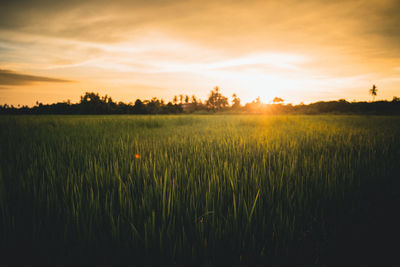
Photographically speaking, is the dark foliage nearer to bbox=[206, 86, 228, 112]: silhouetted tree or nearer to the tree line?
the tree line

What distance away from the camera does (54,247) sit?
670 mm

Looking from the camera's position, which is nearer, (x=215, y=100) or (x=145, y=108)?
(x=145, y=108)

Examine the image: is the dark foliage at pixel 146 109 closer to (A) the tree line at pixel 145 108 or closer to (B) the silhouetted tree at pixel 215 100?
(A) the tree line at pixel 145 108

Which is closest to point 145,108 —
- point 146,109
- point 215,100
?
point 146,109

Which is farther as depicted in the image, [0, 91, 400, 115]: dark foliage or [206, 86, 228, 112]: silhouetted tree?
[206, 86, 228, 112]: silhouetted tree

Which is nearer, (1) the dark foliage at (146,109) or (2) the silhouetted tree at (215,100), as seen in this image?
(1) the dark foliage at (146,109)

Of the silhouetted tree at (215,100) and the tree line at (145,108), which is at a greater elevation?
the silhouetted tree at (215,100)

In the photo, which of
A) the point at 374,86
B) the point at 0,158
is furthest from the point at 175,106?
the point at 374,86

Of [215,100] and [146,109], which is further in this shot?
[215,100]

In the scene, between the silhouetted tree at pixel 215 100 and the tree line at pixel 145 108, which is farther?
the silhouetted tree at pixel 215 100

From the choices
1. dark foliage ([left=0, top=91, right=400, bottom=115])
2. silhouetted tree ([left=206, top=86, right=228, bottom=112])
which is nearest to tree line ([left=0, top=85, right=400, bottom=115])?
dark foliage ([left=0, top=91, right=400, bottom=115])

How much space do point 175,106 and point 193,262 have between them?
2054 inches

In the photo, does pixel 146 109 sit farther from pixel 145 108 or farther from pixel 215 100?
pixel 215 100

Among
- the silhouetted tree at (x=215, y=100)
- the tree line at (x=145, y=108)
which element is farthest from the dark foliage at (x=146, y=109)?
the silhouetted tree at (x=215, y=100)
